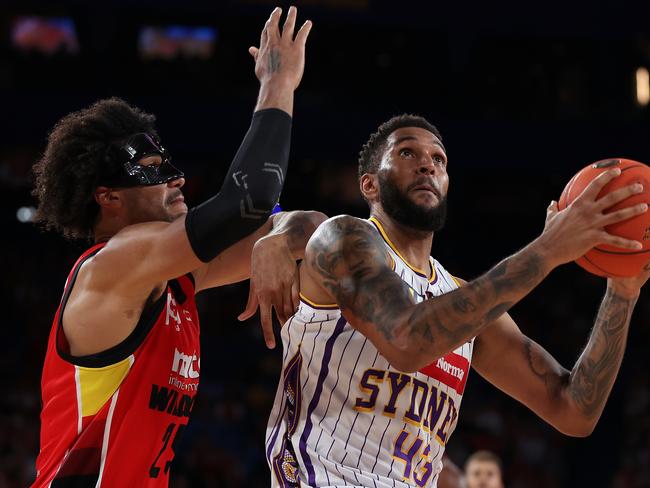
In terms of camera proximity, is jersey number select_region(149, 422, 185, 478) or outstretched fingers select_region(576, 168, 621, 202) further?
jersey number select_region(149, 422, 185, 478)

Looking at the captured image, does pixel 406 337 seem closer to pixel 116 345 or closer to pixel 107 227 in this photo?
pixel 116 345

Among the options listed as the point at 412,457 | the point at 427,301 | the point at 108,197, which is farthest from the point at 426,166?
the point at 108,197

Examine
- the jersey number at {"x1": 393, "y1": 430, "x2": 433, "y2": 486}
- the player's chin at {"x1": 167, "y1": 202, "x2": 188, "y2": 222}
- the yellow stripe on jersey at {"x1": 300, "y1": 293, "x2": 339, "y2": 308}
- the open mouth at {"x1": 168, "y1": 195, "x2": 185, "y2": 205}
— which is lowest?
the jersey number at {"x1": 393, "y1": 430, "x2": 433, "y2": 486}

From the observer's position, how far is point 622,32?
1243 cm

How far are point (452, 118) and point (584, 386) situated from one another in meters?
9.06

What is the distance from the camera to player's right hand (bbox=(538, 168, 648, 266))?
266 cm

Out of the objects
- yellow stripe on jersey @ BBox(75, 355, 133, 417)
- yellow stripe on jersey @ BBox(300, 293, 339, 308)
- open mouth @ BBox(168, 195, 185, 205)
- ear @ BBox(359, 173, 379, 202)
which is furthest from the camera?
ear @ BBox(359, 173, 379, 202)

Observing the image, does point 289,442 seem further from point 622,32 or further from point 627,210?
point 622,32

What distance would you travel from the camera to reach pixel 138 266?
117 inches

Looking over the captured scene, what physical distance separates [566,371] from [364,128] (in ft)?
27.6

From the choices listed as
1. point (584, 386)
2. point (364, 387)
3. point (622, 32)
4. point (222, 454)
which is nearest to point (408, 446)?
point (364, 387)

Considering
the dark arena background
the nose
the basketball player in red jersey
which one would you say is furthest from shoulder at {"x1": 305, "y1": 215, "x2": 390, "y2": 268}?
the dark arena background

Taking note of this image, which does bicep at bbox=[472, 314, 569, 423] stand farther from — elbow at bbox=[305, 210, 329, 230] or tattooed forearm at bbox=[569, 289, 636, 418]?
elbow at bbox=[305, 210, 329, 230]

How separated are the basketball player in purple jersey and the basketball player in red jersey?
0.21 m
